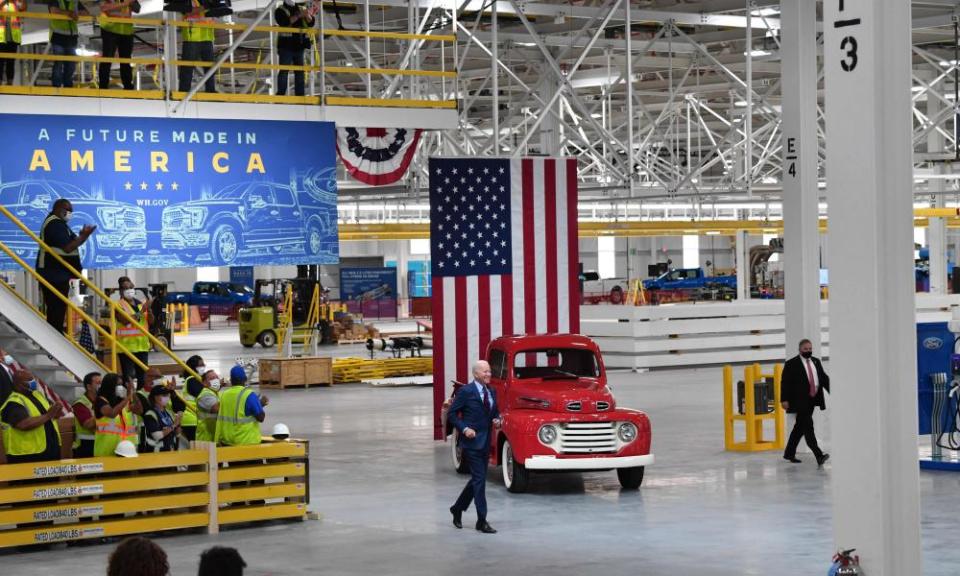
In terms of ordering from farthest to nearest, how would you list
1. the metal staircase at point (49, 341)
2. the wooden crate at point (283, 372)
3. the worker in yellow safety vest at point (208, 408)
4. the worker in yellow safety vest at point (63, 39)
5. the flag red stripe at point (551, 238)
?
1. the wooden crate at point (283, 372)
2. the flag red stripe at point (551, 238)
3. the worker in yellow safety vest at point (63, 39)
4. the metal staircase at point (49, 341)
5. the worker in yellow safety vest at point (208, 408)

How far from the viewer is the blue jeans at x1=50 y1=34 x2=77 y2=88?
19828 millimetres

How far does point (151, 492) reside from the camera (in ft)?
50.1

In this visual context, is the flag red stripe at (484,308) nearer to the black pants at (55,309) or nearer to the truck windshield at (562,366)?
the truck windshield at (562,366)

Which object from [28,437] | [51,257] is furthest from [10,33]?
[28,437]

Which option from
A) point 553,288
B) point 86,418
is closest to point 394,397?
point 553,288

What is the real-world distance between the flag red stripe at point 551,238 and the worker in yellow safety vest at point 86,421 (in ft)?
31.0

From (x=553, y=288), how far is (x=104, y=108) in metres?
7.79

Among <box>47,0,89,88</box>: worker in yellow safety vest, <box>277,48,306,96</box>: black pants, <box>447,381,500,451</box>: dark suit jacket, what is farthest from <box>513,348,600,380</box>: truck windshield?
<box>47,0,89,88</box>: worker in yellow safety vest

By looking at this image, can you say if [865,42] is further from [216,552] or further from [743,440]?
[743,440]

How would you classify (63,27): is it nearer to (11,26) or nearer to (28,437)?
(11,26)

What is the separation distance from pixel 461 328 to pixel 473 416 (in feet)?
25.2

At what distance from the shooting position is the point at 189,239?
65.8ft

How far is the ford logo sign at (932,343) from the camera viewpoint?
19469 mm

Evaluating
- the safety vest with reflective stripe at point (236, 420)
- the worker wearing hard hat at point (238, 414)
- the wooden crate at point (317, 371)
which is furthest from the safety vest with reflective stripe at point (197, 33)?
the wooden crate at point (317, 371)
